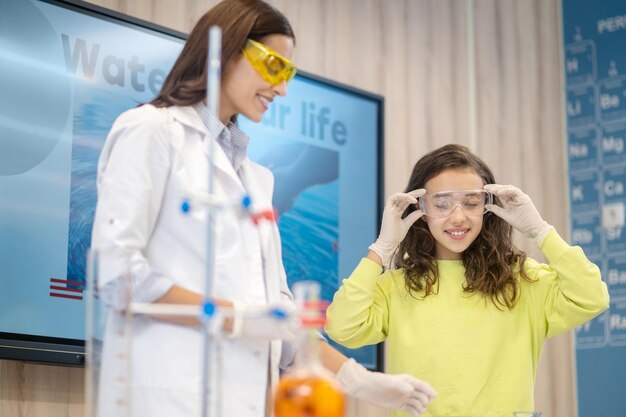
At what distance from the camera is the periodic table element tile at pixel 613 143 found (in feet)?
15.6

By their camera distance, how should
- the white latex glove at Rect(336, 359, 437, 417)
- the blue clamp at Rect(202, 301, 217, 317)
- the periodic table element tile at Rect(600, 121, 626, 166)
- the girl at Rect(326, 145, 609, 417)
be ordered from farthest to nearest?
1. the periodic table element tile at Rect(600, 121, 626, 166)
2. the girl at Rect(326, 145, 609, 417)
3. the white latex glove at Rect(336, 359, 437, 417)
4. the blue clamp at Rect(202, 301, 217, 317)

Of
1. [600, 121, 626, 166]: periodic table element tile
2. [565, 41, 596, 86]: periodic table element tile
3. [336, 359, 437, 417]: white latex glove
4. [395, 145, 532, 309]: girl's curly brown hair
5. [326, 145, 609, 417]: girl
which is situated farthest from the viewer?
[565, 41, 596, 86]: periodic table element tile

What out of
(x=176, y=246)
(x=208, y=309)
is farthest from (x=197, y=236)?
(x=208, y=309)

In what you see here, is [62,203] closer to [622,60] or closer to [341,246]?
[341,246]

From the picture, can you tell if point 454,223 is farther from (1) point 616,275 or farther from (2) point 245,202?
(1) point 616,275

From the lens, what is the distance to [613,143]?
478 cm

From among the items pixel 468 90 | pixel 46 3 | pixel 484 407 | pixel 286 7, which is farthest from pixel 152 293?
pixel 468 90

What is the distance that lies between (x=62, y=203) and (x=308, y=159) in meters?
1.20

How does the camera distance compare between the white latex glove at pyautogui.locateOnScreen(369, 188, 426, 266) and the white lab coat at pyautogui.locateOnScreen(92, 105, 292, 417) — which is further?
the white latex glove at pyautogui.locateOnScreen(369, 188, 426, 266)

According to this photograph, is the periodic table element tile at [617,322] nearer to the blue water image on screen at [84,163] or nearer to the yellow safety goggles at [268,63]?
the blue water image on screen at [84,163]

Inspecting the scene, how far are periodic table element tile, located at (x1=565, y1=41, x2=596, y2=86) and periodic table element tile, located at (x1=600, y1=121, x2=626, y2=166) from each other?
0.31 metres

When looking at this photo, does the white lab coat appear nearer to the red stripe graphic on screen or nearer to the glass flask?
Result: the glass flask

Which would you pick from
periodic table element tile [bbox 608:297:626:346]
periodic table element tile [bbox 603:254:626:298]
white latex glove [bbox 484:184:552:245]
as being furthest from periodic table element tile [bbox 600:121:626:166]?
white latex glove [bbox 484:184:552:245]

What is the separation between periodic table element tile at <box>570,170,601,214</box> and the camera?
486cm
